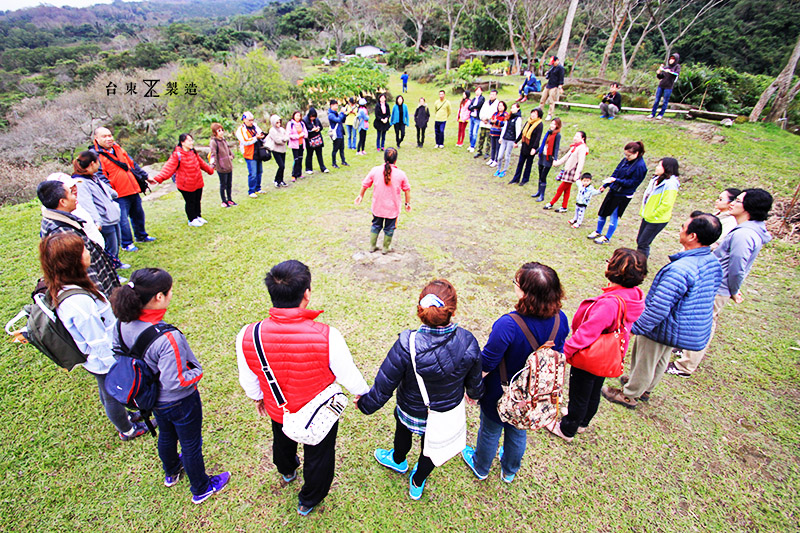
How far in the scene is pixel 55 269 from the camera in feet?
6.92

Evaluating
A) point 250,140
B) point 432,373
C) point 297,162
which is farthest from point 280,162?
point 432,373

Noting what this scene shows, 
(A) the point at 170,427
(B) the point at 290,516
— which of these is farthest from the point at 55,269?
(B) the point at 290,516

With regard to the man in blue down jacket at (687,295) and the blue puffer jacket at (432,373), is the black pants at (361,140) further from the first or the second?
the blue puffer jacket at (432,373)

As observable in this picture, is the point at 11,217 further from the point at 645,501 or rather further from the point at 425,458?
the point at 645,501

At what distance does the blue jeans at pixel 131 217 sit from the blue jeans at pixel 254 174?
243 cm

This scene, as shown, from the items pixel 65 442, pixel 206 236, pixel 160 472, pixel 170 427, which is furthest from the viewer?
pixel 206 236

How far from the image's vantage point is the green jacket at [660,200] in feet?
15.0

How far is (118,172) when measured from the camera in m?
5.16

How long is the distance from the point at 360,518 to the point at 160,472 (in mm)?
1523

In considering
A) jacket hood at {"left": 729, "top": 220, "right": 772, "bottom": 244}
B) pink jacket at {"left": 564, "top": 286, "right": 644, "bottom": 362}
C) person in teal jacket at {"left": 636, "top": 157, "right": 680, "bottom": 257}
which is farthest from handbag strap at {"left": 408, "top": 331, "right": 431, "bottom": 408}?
person in teal jacket at {"left": 636, "top": 157, "right": 680, "bottom": 257}

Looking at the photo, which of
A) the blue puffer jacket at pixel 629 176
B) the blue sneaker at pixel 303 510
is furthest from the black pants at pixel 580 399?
the blue puffer jacket at pixel 629 176

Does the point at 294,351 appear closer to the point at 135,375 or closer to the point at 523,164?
the point at 135,375

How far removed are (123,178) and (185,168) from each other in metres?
0.86

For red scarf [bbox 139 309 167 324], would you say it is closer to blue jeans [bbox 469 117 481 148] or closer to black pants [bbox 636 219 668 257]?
black pants [bbox 636 219 668 257]
